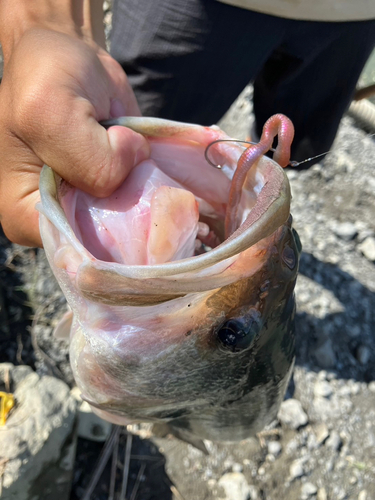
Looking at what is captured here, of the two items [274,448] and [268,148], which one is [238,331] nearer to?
[268,148]

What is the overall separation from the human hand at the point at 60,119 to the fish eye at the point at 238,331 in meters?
0.55

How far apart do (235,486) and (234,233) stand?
2.26m

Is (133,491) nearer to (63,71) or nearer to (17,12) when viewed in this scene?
(63,71)

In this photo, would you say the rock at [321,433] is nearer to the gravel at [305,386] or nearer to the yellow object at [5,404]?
the gravel at [305,386]

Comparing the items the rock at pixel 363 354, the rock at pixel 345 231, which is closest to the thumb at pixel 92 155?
the rock at pixel 363 354

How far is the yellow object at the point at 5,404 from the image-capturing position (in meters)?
2.12

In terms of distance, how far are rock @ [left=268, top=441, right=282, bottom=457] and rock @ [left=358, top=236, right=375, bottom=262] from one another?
1.83m

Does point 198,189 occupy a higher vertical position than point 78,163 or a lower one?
lower

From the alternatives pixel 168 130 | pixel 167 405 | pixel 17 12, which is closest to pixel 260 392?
pixel 167 405

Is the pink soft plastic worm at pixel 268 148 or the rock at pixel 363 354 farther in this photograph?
the rock at pixel 363 354

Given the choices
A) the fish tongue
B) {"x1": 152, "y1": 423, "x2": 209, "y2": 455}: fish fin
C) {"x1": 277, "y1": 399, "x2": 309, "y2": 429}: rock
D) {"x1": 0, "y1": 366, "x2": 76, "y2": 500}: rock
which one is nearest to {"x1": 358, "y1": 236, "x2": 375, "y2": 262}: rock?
{"x1": 277, "y1": 399, "x2": 309, "y2": 429}: rock

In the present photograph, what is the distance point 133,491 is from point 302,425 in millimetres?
1212

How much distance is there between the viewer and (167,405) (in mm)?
1416

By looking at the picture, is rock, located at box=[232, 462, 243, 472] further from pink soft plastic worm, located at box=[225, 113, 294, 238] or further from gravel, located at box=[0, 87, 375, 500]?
pink soft plastic worm, located at box=[225, 113, 294, 238]
